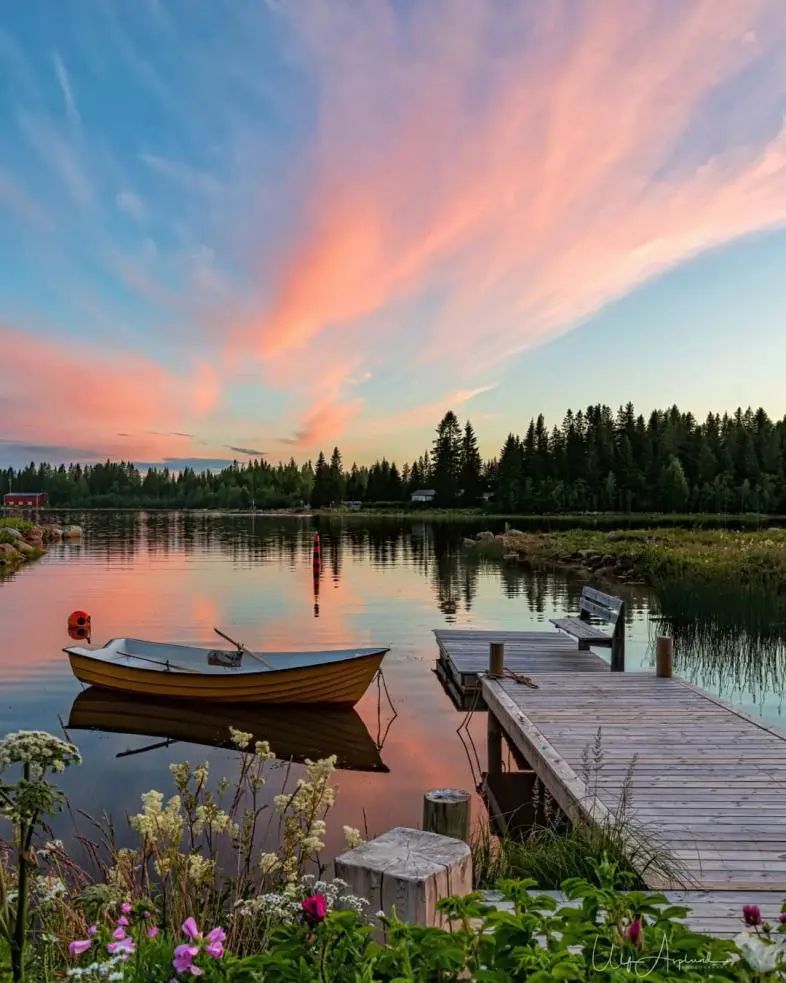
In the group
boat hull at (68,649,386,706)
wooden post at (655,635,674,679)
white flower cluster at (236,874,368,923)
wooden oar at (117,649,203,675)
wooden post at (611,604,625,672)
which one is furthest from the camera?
wooden oar at (117,649,203,675)

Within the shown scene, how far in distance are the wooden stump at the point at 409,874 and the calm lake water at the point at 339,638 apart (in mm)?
6056

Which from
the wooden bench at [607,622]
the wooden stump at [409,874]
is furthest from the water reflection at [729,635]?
the wooden stump at [409,874]

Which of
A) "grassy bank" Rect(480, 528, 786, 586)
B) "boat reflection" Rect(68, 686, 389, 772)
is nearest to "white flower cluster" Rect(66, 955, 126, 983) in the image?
"boat reflection" Rect(68, 686, 389, 772)

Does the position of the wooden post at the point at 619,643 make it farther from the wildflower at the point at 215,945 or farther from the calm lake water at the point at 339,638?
the wildflower at the point at 215,945

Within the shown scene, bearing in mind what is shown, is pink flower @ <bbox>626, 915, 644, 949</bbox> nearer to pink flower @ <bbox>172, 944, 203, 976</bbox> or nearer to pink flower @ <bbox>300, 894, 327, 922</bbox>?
pink flower @ <bbox>300, 894, 327, 922</bbox>

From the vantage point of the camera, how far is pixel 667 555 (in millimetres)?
33969

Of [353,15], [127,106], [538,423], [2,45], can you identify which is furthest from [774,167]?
[538,423]

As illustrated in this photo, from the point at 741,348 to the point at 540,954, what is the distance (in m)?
35.6

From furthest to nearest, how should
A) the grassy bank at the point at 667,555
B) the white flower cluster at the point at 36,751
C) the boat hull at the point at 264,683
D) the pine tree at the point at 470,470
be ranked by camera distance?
1. the pine tree at the point at 470,470
2. the grassy bank at the point at 667,555
3. the boat hull at the point at 264,683
4. the white flower cluster at the point at 36,751

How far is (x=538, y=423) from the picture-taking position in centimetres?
12862

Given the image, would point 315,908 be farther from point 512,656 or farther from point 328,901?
point 512,656

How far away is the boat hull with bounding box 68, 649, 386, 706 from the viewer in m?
13.4

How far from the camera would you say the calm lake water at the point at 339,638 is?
11148 mm

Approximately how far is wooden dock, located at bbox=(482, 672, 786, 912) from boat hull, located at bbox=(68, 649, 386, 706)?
9.70 feet
